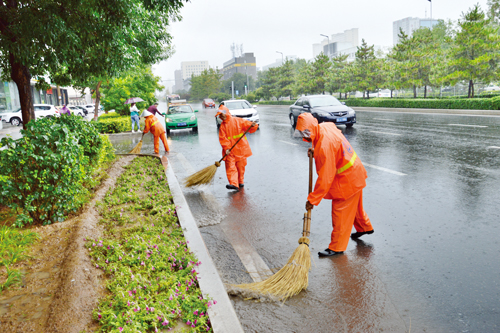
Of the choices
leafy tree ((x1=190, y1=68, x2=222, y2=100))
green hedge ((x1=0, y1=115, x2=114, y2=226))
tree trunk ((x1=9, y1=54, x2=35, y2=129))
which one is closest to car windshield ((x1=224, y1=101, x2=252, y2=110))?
tree trunk ((x1=9, y1=54, x2=35, y2=129))

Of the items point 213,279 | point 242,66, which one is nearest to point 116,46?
point 213,279

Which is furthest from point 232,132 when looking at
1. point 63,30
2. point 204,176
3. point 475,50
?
point 475,50

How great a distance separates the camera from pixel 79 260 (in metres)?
3.46

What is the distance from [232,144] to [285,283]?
395 centimetres

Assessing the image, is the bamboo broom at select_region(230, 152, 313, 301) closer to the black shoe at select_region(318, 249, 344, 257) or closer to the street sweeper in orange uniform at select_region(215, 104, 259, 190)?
the black shoe at select_region(318, 249, 344, 257)

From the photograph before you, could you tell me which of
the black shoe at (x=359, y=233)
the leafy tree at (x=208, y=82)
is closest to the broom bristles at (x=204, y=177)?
the black shoe at (x=359, y=233)

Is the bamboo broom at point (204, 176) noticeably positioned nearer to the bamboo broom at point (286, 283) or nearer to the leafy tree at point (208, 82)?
the bamboo broom at point (286, 283)

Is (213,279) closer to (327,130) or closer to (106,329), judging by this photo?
(106,329)

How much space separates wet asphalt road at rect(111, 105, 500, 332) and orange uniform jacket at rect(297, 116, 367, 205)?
2.27 ft

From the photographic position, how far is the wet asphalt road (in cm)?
294

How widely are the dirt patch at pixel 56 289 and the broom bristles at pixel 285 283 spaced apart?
116 centimetres

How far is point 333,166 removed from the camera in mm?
3707

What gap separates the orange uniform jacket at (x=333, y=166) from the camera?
12.0 ft

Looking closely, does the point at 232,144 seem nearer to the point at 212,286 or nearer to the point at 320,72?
the point at 212,286
